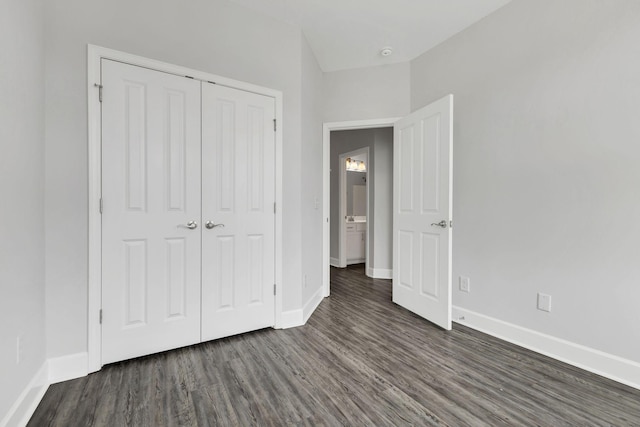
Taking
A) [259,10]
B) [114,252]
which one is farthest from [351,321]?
[259,10]

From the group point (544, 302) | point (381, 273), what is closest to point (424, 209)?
point (544, 302)

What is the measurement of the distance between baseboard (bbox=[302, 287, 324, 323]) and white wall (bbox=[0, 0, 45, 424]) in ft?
5.86

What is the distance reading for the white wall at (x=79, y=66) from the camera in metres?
1.67

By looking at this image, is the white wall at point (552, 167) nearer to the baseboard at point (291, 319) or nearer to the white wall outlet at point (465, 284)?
the white wall outlet at point (465, 284)

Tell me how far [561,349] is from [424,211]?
1.40m

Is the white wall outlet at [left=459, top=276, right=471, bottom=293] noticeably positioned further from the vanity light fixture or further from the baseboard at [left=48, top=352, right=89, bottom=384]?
the vanity light fixture

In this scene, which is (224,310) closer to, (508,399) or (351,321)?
(351,321)

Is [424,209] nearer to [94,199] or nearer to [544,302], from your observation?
[544,302]

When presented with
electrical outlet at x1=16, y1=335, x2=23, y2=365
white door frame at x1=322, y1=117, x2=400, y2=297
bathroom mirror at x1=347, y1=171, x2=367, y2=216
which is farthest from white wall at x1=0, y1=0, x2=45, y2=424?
bathroom mirror at x1=347, y1=171, x2=367, y2=216

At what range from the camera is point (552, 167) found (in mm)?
2016

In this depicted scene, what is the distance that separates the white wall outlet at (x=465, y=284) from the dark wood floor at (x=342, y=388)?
44cm

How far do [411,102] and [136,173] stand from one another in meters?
2.78

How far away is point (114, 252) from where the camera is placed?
6.00 feet

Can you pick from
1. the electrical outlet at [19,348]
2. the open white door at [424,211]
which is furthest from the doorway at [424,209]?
the electrical outlet at [19,348]
